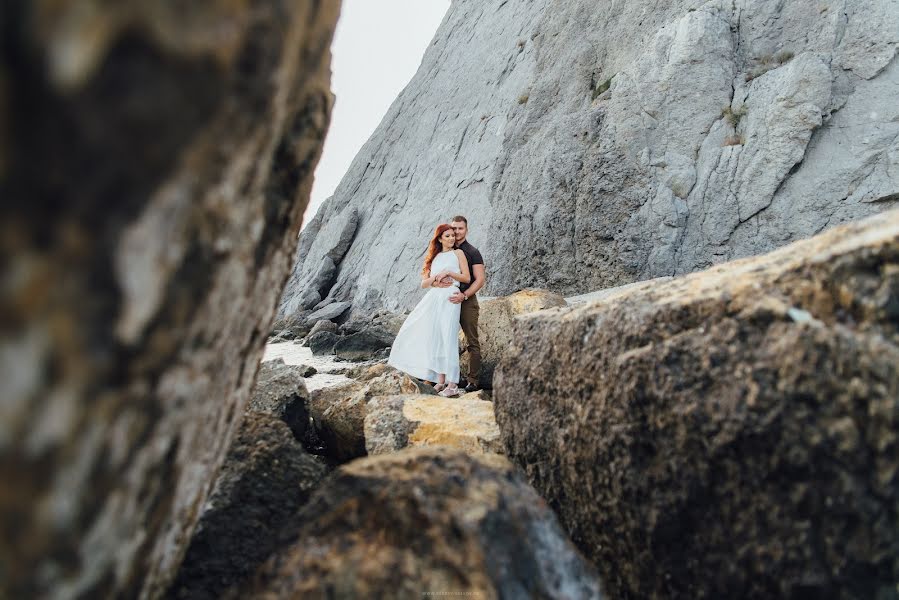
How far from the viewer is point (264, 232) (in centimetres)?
107

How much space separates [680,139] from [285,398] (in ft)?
24.5

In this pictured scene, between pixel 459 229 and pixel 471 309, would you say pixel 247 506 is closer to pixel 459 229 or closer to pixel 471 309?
pixel 471 309

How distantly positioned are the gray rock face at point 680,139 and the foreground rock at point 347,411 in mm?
5725

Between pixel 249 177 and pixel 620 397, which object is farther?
pixel 620 397

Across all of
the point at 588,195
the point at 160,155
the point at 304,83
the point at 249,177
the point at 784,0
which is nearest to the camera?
the point at 160,155

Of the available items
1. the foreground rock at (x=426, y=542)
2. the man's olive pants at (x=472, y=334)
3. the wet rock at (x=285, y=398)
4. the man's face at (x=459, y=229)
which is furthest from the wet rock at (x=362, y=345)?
the foreground rock at (x=426, y=542)

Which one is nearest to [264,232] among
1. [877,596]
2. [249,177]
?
[249,177]

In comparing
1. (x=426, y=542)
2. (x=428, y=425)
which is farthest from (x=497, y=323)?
(x=426, y=542)

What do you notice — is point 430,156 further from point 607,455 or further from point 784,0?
point 607,455

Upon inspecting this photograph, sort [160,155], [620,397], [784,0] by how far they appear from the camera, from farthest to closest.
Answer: [784,0], [620,397], [160,155]

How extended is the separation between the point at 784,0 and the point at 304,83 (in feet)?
31.0

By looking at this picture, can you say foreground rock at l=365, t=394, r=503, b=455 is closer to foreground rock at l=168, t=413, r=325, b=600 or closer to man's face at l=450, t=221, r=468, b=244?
foreground rock at l=168, t=413, r=325, b=600

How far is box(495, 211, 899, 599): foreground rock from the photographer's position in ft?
4.01

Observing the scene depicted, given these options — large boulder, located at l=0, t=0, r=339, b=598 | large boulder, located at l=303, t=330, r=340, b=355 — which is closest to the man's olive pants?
large boulder, located at l=0, t=0, r=339, b=598
